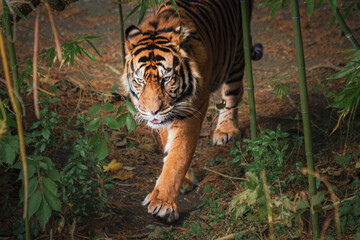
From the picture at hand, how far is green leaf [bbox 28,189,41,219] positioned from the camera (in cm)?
175

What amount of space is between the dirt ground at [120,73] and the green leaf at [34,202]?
651 millimetres

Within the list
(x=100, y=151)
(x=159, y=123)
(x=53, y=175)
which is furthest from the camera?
(x=159, y=123)

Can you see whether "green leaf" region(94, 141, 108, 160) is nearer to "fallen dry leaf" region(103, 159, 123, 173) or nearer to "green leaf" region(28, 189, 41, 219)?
"green leaf" region(28, 189, 41, 219)

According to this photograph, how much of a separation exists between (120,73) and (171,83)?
91.5 inches

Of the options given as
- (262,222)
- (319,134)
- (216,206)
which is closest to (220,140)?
(319,134)

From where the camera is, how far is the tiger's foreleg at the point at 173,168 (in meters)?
2.62

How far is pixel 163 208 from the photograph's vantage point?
2.61 metres

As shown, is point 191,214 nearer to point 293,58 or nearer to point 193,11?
point 193,11

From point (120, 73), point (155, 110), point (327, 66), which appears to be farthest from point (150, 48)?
point (327, 66)

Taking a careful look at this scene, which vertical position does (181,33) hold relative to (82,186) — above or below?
above

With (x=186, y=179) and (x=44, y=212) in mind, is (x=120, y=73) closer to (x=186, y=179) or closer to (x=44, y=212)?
(x=186, y=179)

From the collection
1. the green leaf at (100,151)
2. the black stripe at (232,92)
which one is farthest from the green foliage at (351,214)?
the black stripe at (232,92)

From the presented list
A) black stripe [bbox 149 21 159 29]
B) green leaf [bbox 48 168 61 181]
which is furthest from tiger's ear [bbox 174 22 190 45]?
green leaf [bbox 48 168 61 181]

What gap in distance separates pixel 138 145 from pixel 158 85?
108cm
